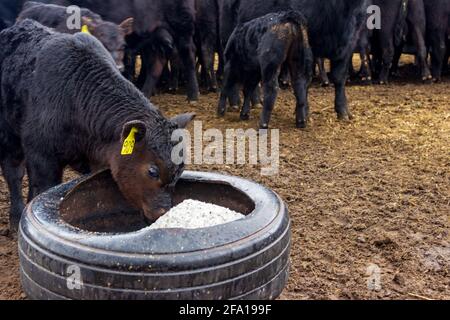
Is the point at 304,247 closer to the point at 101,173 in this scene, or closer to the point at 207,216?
the point at 207,216

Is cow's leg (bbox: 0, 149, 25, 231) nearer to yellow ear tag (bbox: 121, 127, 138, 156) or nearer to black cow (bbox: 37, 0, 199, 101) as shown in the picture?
yellow ear tag (bbox: 121, 127, 138, 156)

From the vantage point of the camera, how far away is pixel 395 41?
10.6 meters

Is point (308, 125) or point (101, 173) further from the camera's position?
point (308, 125)

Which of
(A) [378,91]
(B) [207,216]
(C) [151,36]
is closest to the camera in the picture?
(B) [207,216]

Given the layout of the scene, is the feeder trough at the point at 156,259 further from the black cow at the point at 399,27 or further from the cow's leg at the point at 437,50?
the cow's leg at the point at 437,50

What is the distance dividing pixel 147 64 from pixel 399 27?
14.7 ft

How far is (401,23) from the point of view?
33.8 ft

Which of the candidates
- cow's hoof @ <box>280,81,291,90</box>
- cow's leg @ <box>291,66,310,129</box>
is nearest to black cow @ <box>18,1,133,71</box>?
cow's leg @ <box>291,66,310,129</box>

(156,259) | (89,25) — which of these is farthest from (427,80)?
(156,259)

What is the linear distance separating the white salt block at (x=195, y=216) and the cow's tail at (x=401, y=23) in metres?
8.19

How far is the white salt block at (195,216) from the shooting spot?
290 centimetres

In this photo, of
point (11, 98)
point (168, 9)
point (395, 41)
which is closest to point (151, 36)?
point (168, 9)

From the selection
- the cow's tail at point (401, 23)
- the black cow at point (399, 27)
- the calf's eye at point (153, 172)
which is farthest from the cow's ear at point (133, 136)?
the cow's tail at point (401, 23)

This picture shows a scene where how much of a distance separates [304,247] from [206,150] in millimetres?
2571
